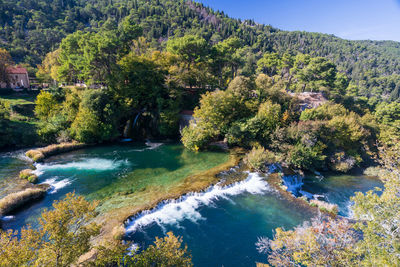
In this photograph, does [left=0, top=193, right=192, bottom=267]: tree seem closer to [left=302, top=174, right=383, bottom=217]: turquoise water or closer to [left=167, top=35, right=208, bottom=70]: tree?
[left=302, top=174, right=383, bottom=217]: turquoise water

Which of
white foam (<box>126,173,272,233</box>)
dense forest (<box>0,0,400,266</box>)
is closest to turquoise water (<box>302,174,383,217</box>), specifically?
dense forest (<box>0,0,400,266</box>)

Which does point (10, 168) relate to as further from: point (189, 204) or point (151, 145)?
point (189, 204)

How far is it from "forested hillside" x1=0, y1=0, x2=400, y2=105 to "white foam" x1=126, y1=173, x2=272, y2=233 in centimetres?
6695

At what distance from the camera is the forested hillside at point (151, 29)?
92500 millimetres

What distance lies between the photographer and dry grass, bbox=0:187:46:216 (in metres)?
18.1

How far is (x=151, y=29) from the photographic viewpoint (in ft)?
367

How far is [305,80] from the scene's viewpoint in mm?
50812

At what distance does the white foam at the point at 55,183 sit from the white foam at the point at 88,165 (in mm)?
2794

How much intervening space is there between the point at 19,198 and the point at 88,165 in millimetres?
9695

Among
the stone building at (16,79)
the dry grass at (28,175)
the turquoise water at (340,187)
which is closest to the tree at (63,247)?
the dry grass at (28,175)

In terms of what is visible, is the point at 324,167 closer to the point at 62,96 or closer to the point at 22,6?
the point at 62,96

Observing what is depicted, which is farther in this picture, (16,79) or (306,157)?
(16,79)

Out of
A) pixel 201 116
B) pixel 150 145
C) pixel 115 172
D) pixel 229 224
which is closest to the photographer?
pixel 229 224

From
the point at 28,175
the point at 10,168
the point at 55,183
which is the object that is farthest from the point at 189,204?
the point at 10,168
